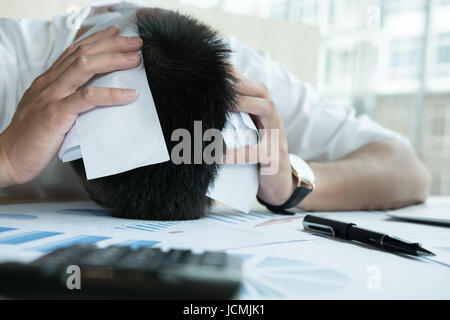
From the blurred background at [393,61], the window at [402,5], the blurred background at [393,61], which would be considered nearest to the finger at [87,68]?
the blurred background at [393,61]

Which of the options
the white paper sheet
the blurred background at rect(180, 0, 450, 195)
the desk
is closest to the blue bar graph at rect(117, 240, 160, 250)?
the desk

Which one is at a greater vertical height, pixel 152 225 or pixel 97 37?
pixel 97 37

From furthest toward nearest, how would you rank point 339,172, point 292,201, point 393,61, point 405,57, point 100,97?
point 393,61 < point 405,57 < point 339,172 < point 292,201 < point 100,97

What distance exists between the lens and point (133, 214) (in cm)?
60

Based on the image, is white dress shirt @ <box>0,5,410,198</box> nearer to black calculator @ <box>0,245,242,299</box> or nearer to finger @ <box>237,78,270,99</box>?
finger @ <box>237,78,270,99</box>

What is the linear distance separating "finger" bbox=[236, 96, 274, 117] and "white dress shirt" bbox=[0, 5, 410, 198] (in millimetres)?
91

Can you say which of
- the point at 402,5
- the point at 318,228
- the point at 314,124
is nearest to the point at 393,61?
the point at 402,5

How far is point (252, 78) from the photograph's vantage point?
0.98 meters

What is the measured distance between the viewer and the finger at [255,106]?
2.07ft

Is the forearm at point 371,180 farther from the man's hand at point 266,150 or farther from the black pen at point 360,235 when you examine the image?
the black pen at point 360,235

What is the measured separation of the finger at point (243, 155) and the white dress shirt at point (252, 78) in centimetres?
16

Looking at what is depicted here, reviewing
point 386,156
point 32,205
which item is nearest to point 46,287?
point 32,205

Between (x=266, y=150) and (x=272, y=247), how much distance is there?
10.4 inches

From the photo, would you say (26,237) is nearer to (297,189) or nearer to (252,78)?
(297,189)
